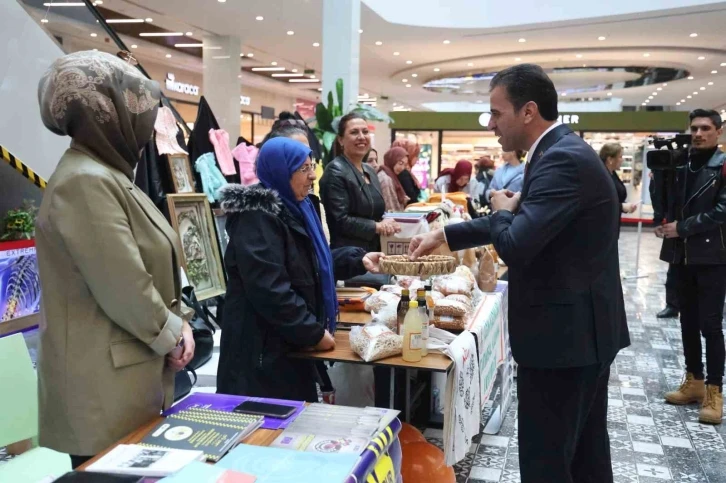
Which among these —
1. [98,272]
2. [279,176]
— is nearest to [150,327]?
[98,272]

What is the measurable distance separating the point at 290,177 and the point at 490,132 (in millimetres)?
16274

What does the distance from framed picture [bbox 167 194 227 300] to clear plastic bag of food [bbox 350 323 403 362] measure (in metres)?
2.90

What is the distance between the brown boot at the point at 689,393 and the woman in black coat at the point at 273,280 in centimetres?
299

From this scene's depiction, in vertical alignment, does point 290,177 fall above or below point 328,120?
below

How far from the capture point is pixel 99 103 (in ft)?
5.11

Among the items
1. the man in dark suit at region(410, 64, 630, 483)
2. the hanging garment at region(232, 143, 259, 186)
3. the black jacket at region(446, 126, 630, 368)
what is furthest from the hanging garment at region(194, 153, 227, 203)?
the black jacket at region(446, 126, 630, 368)

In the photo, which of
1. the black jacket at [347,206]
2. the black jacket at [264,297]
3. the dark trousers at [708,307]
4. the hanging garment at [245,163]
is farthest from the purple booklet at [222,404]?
the hanging garment at [245,163]

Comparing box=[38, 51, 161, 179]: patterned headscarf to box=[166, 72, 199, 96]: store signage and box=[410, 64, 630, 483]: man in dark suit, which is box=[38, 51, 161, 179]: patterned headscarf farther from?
box=[166, 72, 199, 96]: store signage

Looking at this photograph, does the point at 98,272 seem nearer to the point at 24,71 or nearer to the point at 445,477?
the point at 445,477

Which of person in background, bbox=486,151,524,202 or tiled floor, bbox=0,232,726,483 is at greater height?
person in background, bbox=486,151,524,202

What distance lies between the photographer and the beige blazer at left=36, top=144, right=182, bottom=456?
1.53 meters

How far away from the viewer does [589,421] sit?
2217mm

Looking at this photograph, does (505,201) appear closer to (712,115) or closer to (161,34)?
(712,115)

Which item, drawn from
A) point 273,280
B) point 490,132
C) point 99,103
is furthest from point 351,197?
point 490,132
